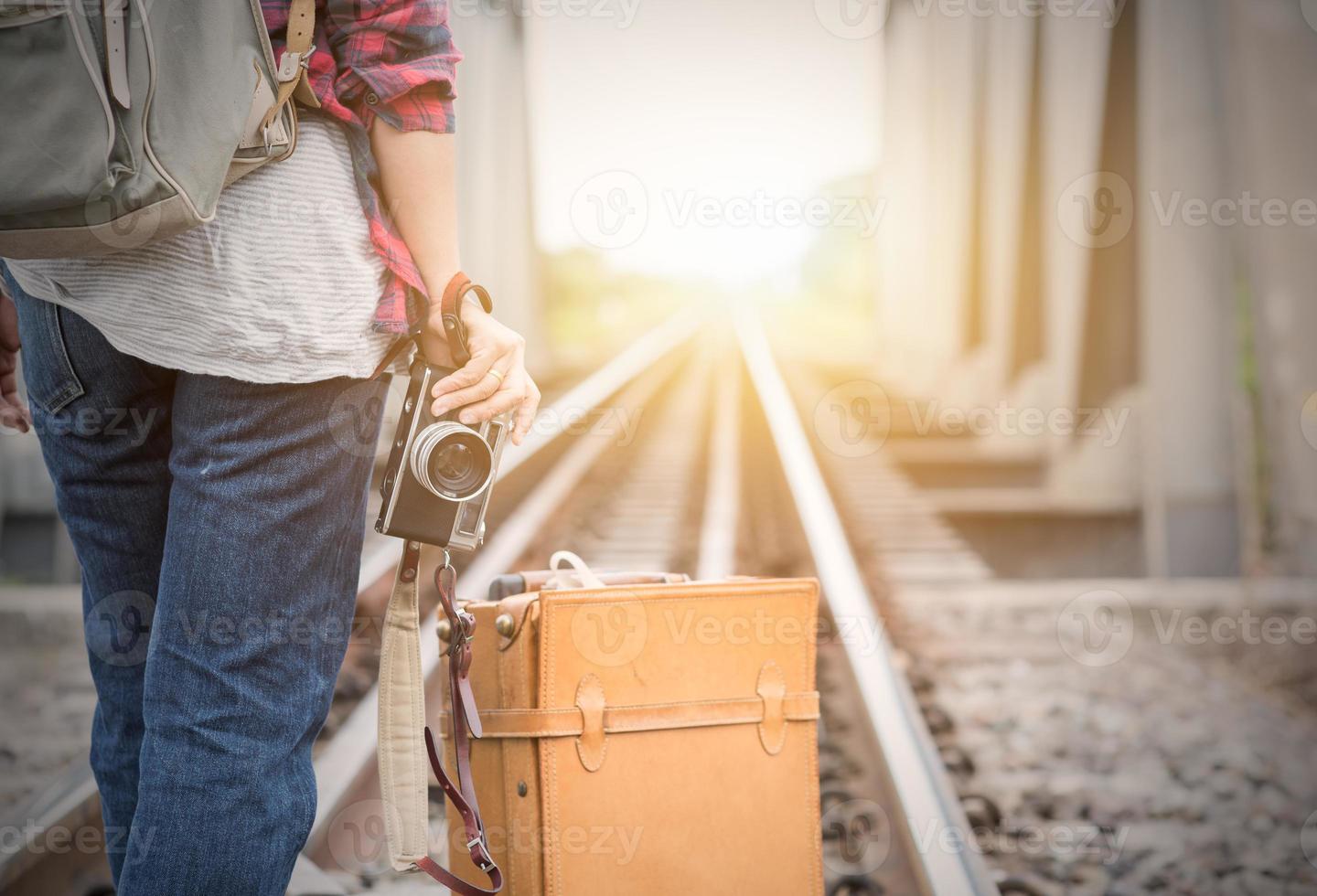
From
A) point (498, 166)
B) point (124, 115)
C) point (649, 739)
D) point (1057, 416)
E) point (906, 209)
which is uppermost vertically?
point (906, 209)

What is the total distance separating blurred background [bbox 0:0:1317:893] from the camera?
2828mm

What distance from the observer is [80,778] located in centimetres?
222

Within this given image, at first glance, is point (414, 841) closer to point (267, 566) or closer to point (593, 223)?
point (267, 566)

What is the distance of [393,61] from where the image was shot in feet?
3.92

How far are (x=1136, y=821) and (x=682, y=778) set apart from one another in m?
1.49

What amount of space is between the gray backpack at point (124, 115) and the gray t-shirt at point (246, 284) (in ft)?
0.15

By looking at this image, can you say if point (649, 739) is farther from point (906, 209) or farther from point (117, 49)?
point (906, 209)

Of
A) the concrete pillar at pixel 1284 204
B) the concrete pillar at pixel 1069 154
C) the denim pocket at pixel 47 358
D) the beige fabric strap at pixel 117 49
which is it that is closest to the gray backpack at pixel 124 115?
the beige fabric strap at pixel 117 49

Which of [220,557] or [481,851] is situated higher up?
[220,557]

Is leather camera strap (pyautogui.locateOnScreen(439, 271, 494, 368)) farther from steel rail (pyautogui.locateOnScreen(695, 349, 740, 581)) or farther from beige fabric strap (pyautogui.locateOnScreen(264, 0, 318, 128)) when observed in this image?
steel rail (pyautogui.locateOnScreen(695, 349, 740, 581))

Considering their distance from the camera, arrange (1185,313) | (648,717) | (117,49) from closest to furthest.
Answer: (117,49), (648,717), (1185,313)

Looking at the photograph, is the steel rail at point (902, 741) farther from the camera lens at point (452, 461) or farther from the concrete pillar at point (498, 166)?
the concrete pillar at point (498, 166)

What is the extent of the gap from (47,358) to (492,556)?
330cm

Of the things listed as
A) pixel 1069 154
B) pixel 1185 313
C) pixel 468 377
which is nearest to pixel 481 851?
pixel 468 377
